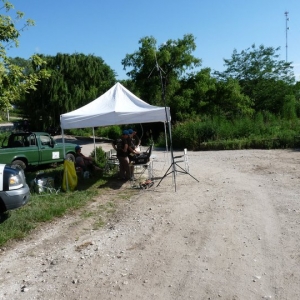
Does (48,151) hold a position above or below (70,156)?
above

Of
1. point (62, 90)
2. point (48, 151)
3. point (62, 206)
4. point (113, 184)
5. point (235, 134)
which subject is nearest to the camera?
point (62, 206)

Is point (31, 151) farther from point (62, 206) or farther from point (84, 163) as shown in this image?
point (62, 206)

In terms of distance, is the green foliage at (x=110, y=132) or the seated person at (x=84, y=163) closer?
the seated person at (x=84, y=163)

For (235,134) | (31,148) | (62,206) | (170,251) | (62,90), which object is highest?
(62,90)

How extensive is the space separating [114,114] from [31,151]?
168 inches

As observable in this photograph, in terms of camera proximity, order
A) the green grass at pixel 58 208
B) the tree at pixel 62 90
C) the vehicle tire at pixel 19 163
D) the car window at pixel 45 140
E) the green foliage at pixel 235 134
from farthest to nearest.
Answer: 1. the tree at pixel 62 90
2. the green foliage at pixel 235 134
3. the car window at pixel 45 140
4. the vehicle tire at pixel 19 163
5. the green grass at pixel 58 208

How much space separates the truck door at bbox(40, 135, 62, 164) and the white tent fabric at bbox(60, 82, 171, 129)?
3208 mm

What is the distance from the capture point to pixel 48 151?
13.5 m

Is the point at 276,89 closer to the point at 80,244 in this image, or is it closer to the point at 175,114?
the point at 175,114

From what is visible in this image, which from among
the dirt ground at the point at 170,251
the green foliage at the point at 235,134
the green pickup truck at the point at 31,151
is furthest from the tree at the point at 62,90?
the dirt ground at the point at 170,251

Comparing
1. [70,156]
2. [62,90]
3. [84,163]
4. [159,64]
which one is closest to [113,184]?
[84,163]

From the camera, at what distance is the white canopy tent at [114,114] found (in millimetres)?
10078

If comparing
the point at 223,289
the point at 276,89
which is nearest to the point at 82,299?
the point at 223,289

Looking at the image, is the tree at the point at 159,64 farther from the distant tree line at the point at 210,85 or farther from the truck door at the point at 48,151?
the truck door at the point at 48,151
